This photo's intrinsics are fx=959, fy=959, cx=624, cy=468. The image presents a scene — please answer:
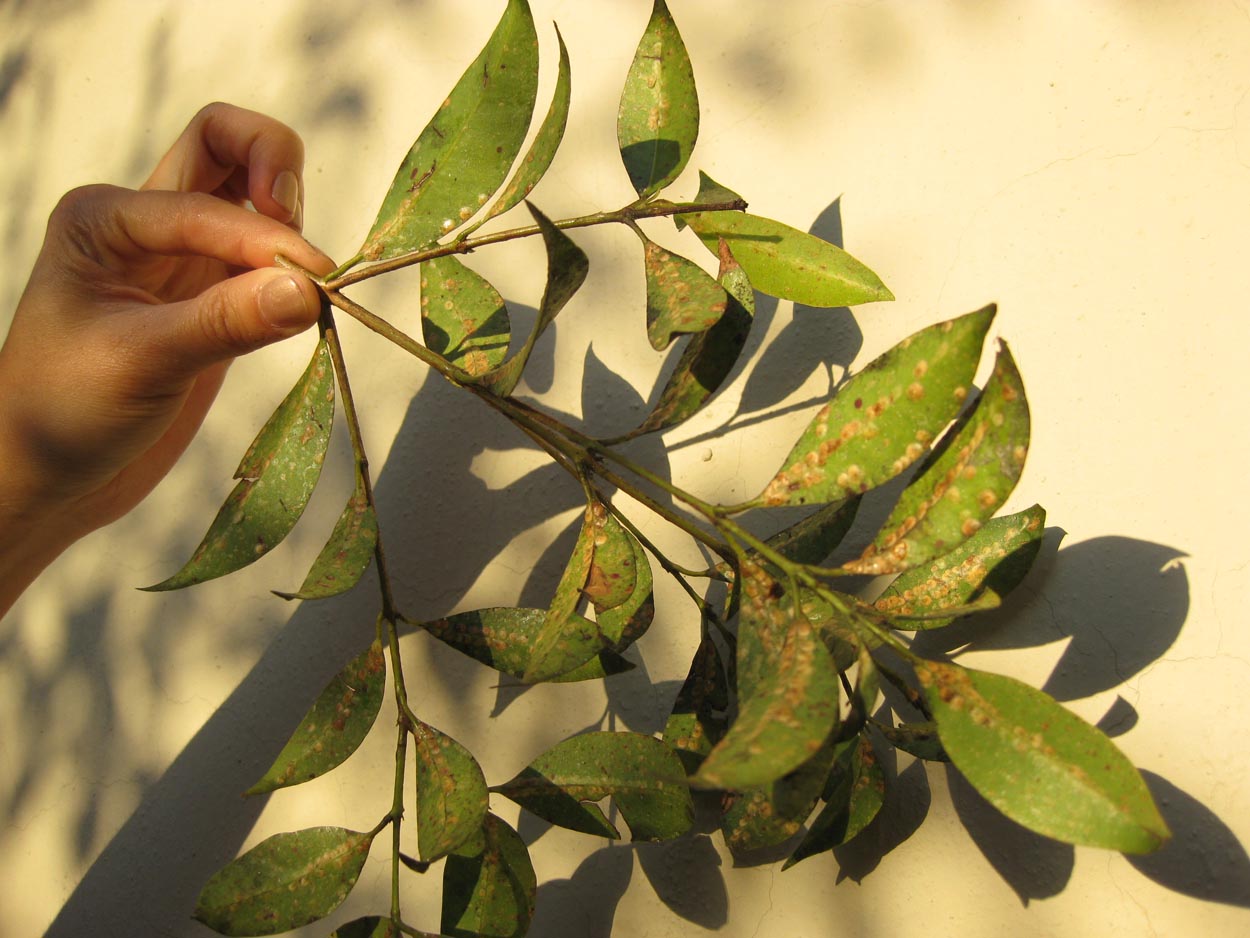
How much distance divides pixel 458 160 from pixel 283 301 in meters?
0.17

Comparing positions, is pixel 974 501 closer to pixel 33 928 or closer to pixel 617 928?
pixel 617 928

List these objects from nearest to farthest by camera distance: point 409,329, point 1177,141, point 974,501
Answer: point 974,501, point 1177,141, point 409,329

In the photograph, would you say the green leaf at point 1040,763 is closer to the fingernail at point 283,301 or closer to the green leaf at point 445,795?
the green leaf at point 445,795

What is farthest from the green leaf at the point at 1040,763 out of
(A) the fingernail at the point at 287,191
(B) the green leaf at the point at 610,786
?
(A) the fingernail at the point at 287,191

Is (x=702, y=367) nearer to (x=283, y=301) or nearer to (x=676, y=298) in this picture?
(x=676, y=298)

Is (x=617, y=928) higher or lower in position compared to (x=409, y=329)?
lower

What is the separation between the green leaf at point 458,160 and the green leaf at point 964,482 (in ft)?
1.25

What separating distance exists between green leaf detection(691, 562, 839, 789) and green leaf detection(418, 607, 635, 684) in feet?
0.70

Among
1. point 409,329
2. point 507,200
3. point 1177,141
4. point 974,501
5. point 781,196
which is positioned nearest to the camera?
point 974,501

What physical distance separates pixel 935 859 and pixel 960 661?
0.51 ft

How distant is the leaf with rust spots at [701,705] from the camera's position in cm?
72

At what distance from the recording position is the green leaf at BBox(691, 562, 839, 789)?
41 centimetres

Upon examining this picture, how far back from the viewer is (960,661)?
0.76 m

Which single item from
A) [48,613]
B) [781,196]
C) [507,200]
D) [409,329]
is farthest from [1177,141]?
[48,613]
